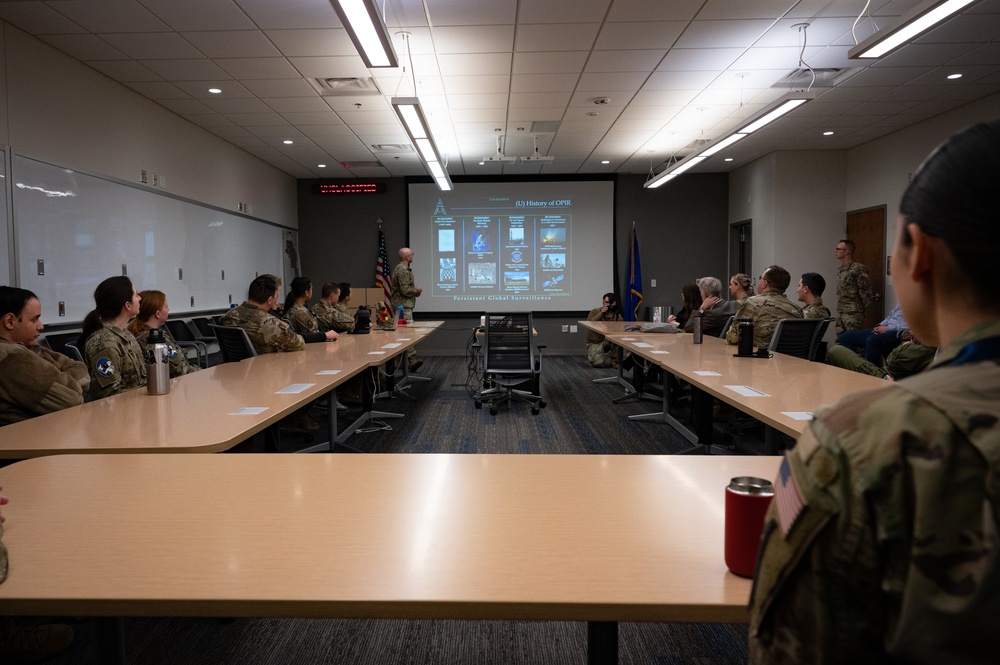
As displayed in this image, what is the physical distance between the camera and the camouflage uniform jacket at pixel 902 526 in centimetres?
52

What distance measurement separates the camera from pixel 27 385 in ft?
7.93

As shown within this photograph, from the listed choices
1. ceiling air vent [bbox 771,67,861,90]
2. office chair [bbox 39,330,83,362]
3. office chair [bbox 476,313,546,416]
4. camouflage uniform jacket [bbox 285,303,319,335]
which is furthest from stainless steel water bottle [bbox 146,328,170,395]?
ceiling air vent [bbox 771,67,861,90]

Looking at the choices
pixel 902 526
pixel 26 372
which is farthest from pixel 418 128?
pixel 902 526

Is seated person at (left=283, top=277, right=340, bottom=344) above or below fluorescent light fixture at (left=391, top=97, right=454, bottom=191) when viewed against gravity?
below

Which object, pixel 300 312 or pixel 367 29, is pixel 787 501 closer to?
pixel 367 29

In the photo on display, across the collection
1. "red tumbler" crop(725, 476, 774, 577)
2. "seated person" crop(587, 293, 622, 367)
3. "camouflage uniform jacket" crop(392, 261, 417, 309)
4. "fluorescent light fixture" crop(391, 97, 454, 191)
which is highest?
"fluorescent light fixture" crop(391, 97, 454, 191)

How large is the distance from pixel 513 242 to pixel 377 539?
9.83 meters

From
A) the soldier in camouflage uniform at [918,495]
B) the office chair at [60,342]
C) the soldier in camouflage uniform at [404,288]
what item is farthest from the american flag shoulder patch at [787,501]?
the soldier in camouflage uniform at [404,288]

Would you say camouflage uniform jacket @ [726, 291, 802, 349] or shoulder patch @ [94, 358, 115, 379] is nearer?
shoulder patch @ [94, 358, 115, 379]

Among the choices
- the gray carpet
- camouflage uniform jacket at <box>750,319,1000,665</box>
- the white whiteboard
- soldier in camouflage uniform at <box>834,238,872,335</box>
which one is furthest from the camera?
soldier in camouflage uniform at <box>834,238,872,335</box>

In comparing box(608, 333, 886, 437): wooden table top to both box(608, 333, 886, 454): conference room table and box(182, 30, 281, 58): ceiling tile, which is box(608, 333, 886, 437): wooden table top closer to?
box(608, 333, 886, 454): conference room table

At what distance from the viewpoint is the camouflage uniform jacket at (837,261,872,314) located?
7.59m

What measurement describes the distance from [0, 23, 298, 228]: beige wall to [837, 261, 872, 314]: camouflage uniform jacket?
301 inches

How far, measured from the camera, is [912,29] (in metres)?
3.46
